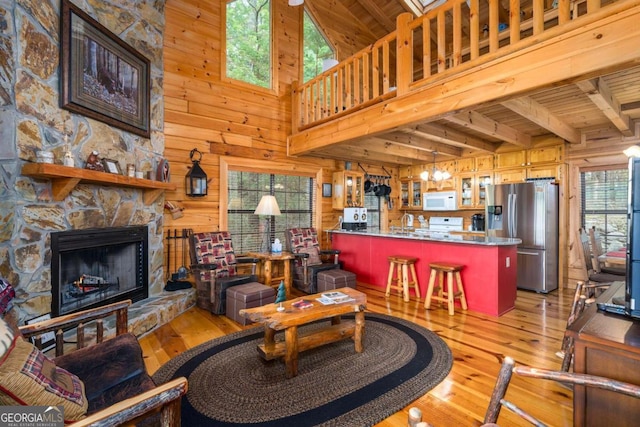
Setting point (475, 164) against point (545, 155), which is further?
point (475, 164)

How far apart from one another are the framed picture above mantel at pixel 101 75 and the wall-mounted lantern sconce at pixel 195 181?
760 mm

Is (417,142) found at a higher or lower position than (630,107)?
lower

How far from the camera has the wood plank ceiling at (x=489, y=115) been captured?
11.3 ft

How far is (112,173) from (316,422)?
293 cm

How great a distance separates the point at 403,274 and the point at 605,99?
9.65 feet

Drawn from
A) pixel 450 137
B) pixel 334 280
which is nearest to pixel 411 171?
pixel 450 137

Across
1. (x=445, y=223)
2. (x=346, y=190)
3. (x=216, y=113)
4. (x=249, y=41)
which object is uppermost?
(x=249, y=41)

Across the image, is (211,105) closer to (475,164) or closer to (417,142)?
(417,142)

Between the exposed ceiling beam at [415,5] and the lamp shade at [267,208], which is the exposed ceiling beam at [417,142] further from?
the lamp shade at [267,208]

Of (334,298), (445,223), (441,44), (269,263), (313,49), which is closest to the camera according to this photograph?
(334,298)

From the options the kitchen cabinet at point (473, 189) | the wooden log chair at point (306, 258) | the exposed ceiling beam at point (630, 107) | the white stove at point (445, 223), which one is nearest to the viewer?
the exposed ceiling beam at point (630, 107)

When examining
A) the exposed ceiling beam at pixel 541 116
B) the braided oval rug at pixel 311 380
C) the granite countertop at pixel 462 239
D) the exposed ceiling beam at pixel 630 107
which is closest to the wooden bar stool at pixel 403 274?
the granite countertop at pixel 462 239

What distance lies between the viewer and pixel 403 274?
4.37m

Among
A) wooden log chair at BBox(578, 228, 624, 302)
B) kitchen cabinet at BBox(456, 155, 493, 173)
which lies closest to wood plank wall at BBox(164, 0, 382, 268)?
kitchen cabinet at BBox(456, 155, 493, 173)
